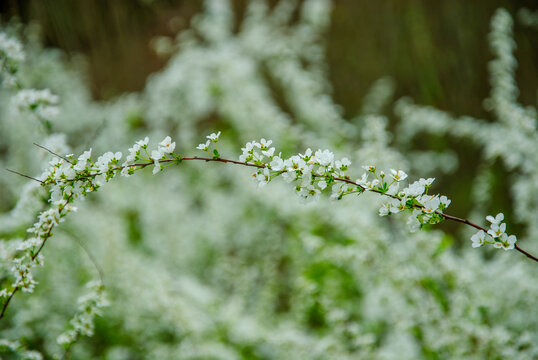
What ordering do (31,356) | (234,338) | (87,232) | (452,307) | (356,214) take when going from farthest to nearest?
(87,232) → (234,338) → (356,214) → (452,307) → (31,356)

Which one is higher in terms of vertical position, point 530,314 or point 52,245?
point 52,245

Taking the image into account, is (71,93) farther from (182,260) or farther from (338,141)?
(338,141)

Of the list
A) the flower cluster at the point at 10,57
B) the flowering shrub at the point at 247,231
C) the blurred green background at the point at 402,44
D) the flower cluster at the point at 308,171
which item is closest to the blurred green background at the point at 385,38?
the blurred green background at the point at 402,44

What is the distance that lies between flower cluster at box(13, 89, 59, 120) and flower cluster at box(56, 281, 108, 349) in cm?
67

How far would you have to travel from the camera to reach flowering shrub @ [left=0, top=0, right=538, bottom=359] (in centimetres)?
111

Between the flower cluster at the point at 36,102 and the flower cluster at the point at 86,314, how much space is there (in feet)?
2.21

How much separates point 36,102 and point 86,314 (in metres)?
0.81

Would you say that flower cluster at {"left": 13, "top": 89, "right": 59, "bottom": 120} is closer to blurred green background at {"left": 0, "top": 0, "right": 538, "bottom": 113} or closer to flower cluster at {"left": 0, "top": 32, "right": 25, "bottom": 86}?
flower cluster at {"left": 0, "top": 32, "right": 25, "bottom": 86}

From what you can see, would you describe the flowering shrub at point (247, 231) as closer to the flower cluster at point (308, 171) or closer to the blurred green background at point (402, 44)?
the flower cluster at point (308, 171)

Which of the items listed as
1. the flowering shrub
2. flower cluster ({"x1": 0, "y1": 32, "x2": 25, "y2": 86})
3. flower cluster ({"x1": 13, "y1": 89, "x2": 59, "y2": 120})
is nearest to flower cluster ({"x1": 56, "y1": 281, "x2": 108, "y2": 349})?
the flowering shrub

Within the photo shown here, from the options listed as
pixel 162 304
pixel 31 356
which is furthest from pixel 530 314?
pixel 31 356

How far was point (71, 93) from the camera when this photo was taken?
A: 13.2 feet

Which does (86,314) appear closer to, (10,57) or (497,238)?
(10,57)

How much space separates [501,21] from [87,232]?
2.87 meters
